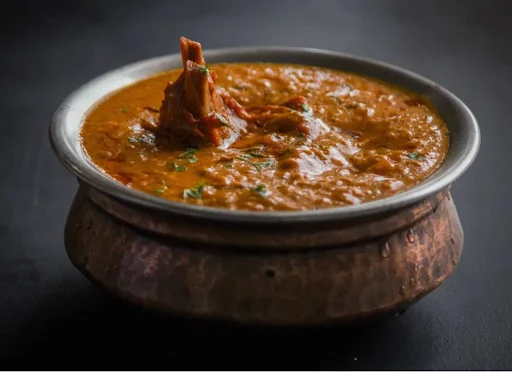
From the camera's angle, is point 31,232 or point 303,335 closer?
point 303,335

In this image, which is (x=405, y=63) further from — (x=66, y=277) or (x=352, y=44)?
(x=66, y=277)

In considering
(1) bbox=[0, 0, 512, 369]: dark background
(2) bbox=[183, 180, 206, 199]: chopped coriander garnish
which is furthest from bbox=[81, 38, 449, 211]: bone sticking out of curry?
(1) bbox=[0, 0, 512, 369]: dark background

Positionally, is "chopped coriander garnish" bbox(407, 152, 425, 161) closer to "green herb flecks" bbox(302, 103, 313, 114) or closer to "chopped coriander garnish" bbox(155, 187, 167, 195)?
"green herb flecks" bbox(302, 103, 313, 114)

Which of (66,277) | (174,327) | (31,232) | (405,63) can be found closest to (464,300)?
(174,327)

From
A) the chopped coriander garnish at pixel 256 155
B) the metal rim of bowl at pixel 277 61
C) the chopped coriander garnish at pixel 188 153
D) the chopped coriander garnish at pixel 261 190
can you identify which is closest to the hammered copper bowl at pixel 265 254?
the metal rim of bowl at pixel 277 61

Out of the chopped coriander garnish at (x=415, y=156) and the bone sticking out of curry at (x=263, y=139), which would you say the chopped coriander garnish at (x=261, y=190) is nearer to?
the bone sticking out of curry at (x=263, y=139)

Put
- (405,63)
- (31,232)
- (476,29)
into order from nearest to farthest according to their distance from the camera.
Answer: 1. (31,232)
2. (405,63)
3. (476,29)
